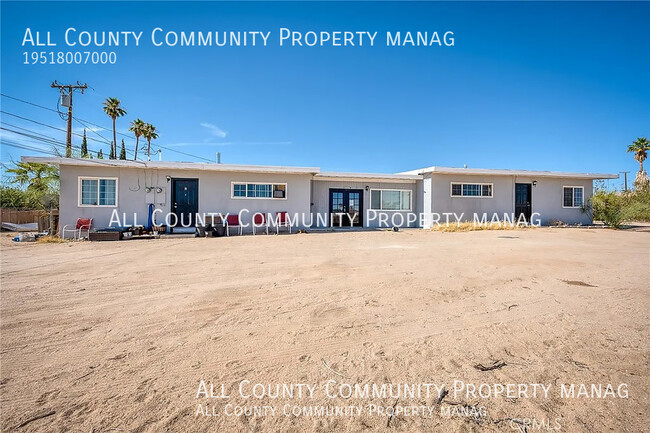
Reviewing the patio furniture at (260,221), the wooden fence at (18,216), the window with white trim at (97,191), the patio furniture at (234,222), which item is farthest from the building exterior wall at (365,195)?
the wooden fence at (18,216)

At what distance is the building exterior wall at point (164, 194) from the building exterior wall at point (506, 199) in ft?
22.2

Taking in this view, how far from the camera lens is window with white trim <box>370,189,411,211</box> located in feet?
52.2

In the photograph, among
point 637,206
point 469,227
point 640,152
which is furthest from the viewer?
point 640,152

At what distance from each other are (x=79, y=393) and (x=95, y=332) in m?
1.00

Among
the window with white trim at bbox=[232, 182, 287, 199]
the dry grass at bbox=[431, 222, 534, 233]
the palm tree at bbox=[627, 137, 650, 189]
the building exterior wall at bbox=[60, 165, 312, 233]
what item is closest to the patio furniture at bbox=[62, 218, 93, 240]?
the building exterior wall at bbox=[60, 165, 312, 233]

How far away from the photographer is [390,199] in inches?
637

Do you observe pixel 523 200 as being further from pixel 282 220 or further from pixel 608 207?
pixel 282 220

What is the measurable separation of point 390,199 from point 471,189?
13.6ft

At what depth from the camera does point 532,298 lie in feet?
12.3

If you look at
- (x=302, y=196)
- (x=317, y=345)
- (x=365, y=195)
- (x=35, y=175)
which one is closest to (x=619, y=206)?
(x=365, y=195)

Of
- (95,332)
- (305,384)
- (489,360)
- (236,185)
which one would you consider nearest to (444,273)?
(489,360)

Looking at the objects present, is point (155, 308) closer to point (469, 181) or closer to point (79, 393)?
point (79, 393)

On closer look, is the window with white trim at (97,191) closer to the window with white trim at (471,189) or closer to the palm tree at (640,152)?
the window with white trim at (471,189)

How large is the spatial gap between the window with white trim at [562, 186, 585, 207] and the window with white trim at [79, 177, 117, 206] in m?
21.7
